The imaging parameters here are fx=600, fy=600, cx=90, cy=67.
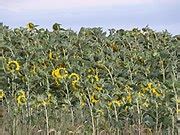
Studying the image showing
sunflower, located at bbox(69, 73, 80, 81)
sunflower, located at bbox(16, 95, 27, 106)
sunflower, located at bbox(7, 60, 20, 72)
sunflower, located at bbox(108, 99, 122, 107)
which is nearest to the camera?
sunflower, located at bbox(69, 73, 80, 81)

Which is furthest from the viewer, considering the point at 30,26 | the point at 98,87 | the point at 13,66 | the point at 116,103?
the point at 30,26

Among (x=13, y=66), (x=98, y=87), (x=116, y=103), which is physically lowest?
(x=116, y=103)

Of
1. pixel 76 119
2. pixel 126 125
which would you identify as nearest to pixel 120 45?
pixel 76 119

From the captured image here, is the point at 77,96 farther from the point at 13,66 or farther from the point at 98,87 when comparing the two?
the point at 13,66

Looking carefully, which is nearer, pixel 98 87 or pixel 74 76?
pixel 74 76

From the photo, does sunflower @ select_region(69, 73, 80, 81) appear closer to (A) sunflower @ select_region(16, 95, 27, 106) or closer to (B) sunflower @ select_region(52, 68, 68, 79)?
(B) sunflower @ select_region(52, 68, 68, 79)

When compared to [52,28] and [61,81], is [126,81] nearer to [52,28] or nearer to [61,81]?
[61,81]

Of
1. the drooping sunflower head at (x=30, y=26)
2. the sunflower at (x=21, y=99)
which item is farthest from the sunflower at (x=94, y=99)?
the drooping sunflower head at (x=30, y=26)

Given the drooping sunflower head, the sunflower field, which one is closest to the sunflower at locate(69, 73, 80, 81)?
the sunflower field

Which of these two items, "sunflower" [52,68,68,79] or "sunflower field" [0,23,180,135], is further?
"sunflower" [52,68,68,79]

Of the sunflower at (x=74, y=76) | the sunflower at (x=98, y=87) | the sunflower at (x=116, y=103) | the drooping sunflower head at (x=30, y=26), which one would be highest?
the drooping sunflower head at (x=30, y=26)

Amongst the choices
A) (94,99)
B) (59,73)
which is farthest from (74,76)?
(94,99)

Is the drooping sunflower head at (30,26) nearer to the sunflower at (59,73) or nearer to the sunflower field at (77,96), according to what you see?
the sunflower field at (77,96)

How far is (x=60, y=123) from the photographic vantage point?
796 cm
